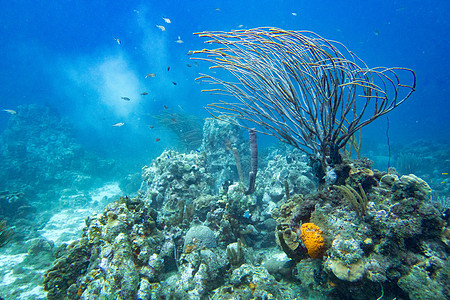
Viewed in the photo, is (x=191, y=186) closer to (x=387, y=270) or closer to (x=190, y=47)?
(x=387, y=270)

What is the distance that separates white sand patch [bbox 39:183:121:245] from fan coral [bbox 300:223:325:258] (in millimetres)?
9738

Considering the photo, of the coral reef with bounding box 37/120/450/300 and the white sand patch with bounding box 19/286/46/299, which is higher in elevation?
the coral reef with bounding box 37/120/450/300

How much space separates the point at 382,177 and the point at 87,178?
20622 mm

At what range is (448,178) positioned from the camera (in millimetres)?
12602

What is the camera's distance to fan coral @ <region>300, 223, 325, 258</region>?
95.5 inches

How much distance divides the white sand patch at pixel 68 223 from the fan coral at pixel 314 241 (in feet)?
31.9

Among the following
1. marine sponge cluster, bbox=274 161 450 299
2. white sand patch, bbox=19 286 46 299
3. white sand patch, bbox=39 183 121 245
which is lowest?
white sand patch, bbox=19 286 46 299

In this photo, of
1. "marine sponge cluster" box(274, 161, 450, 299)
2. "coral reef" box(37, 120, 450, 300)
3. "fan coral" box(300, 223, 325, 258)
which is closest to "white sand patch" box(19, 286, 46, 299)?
"coral reef" box(37, 120, 450, 300)

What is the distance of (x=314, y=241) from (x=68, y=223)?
1263 centimetres

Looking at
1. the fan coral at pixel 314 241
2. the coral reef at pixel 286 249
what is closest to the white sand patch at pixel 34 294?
the coral reef at pixel 286 249

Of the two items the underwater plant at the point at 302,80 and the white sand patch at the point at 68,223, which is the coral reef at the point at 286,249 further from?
the white sand patch at the point at 68,223

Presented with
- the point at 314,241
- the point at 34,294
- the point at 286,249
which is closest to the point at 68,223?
the point at 34,294

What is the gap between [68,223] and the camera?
10.2 metres

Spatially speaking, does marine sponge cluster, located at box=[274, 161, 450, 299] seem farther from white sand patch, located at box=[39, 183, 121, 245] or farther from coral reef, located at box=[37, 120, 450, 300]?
white sand patch, located at box=[39, 183, 121, 245]
